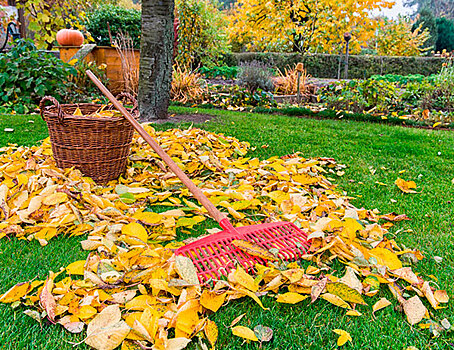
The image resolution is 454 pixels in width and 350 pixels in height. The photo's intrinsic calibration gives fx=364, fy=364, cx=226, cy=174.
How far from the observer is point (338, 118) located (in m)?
5.05

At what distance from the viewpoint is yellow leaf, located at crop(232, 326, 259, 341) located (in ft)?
3.70

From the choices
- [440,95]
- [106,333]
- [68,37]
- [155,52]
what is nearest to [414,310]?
[106,333]

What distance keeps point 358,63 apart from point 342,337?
38.0ft

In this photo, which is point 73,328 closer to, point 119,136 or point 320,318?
point 320,318

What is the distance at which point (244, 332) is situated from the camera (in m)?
1.14

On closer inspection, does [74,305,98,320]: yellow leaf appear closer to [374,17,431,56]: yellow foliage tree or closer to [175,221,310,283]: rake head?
[175,221,310,283]: rake head

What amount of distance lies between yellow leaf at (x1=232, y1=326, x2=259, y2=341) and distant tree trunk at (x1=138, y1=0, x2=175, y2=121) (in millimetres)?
3189

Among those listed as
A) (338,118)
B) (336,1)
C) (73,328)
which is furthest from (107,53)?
(336,1)

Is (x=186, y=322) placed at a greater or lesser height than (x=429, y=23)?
lesser

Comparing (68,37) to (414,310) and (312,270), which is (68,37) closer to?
(312,270)

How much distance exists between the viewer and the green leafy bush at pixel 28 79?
4965 millimetres

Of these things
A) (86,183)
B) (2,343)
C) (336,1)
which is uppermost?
(336,1)

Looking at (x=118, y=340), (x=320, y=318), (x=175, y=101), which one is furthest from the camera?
(x=175, y=101)

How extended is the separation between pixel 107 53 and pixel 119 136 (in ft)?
16.8
